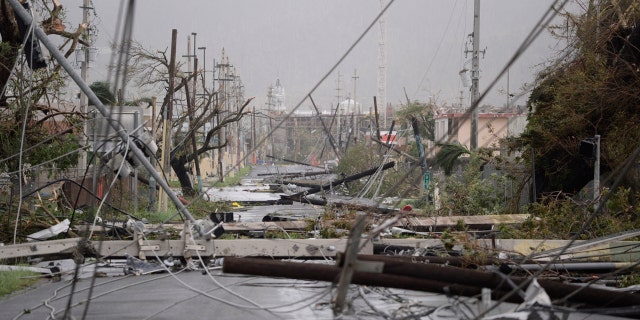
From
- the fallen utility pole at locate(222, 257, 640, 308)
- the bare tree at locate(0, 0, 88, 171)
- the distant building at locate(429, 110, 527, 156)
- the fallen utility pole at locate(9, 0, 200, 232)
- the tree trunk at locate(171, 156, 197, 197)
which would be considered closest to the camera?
the fallen utility pole at locate(222, 257, 640, 308)

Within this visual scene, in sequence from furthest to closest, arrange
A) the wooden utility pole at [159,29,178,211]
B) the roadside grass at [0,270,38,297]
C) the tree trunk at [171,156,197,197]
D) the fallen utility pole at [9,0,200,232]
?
the tree trunk at [171,156,197,197] → the wooden utility pole at [159,29,178,211] → the fallen utility pole at [9,0,200,232] → the roadside grass at [0,270,38,297]

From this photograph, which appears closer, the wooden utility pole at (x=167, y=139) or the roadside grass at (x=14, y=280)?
the roadside grass at (x=14, y=280)

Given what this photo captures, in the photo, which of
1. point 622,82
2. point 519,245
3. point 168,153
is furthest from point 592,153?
point 168,153

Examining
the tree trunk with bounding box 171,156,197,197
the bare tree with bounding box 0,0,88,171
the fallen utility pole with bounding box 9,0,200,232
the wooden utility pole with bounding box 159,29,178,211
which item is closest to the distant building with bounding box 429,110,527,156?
the wooden utility pole with bounding box 159,29,178,211

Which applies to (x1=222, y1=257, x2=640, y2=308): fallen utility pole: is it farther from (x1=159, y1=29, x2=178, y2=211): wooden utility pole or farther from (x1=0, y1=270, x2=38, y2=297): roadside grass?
(x1=159, y1=29, x2=178, y2=211): wooden utility pole

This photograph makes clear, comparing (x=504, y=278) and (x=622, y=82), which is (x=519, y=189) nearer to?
(x=622, y=82)

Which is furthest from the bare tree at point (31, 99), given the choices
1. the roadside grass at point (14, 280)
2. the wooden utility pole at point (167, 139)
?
the roadside grass at point (14, 280)

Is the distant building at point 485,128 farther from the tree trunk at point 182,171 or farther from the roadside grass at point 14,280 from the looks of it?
the roadside grass at point 14,280

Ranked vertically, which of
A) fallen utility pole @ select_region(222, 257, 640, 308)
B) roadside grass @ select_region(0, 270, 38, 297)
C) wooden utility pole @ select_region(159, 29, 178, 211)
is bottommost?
roadside grass @ select_region(0, 270, 38, 297)

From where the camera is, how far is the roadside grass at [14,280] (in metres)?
11.1

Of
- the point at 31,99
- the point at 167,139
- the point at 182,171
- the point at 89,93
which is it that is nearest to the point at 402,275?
the point at 89,93

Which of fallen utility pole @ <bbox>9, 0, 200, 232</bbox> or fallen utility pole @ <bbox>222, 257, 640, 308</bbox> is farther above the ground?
fallen utility pole @ <bbox>9, 0, 200, 232</bbox>

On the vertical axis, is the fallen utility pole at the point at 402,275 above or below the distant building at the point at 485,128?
below

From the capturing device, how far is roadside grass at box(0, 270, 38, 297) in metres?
11.1
